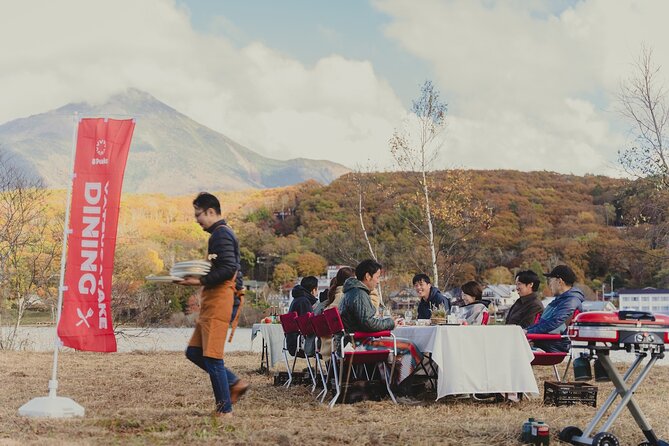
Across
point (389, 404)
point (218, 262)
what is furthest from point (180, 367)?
point (218, 262)

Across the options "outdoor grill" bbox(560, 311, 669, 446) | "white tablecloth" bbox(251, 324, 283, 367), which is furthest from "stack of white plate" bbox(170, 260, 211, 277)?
"white tablecloth" bbox(251, 324, 283, 367)

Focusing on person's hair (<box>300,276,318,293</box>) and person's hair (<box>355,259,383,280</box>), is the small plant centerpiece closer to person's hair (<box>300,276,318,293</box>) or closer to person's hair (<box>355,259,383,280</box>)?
person's hair (<box>355,259,383,280</box>)

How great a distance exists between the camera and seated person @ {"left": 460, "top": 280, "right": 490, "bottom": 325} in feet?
24.6

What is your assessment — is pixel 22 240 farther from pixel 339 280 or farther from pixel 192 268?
pixel 192 268

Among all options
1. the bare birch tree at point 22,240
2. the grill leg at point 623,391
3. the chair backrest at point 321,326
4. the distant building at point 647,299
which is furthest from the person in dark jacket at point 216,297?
the distant building at point 647,299

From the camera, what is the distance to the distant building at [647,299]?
135 ft

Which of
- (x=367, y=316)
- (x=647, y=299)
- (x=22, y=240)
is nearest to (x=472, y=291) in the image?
(x=367, y=316)

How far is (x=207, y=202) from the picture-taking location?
18.2 feet

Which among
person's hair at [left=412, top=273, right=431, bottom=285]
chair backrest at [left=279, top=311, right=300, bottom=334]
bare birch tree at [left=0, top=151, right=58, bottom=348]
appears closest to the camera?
chair backrest at [left=279, top=311, right=300, bottom=334]

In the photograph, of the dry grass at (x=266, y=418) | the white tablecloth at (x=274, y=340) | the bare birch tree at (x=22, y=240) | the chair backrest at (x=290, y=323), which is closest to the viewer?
the dry grass at (x=266, y=418)

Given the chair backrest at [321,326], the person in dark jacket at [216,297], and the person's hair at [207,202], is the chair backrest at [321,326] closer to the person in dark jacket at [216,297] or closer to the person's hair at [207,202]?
the person in dark jacket at [216,297]

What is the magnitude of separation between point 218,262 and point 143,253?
1234 inches

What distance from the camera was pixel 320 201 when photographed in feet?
189

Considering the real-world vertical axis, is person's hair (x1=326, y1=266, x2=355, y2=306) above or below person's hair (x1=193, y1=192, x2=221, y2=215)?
below
